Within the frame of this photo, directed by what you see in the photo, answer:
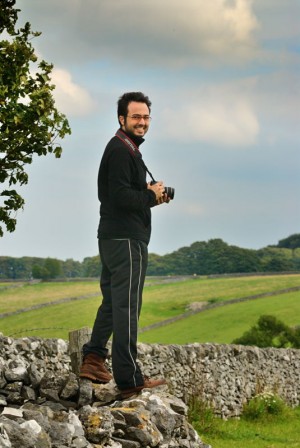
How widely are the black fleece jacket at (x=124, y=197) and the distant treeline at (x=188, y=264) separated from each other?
225 ft

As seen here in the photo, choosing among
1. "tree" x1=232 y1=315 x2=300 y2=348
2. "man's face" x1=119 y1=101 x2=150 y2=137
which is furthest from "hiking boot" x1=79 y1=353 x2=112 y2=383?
"tree" x1=232 y1=315 x2=300 y2=348

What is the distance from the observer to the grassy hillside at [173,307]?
43050 mm

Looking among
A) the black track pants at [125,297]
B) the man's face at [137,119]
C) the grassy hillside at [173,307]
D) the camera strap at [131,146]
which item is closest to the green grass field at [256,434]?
the black track pants at [125,297]

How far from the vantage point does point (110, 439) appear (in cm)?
802

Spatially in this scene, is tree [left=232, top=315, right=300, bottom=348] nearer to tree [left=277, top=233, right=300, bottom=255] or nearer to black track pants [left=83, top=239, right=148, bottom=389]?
black track pants [left=83, top=239, right=148, bottom=389]

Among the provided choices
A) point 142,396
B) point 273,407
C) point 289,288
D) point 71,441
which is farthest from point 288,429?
point 289,288

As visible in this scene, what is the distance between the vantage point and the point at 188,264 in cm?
8238

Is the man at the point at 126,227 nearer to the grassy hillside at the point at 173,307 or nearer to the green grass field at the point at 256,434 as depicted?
the green grass field at the point at 256,434

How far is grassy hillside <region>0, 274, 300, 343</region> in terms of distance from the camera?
43.0m

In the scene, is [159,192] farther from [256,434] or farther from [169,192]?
[256,434]

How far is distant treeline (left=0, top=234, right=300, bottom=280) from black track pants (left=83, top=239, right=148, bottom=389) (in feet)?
225

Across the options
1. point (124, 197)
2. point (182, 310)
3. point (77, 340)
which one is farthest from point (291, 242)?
point (124, 197)

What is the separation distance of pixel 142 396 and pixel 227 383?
11.7 metres

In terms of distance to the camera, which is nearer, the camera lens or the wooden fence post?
the camera lens
